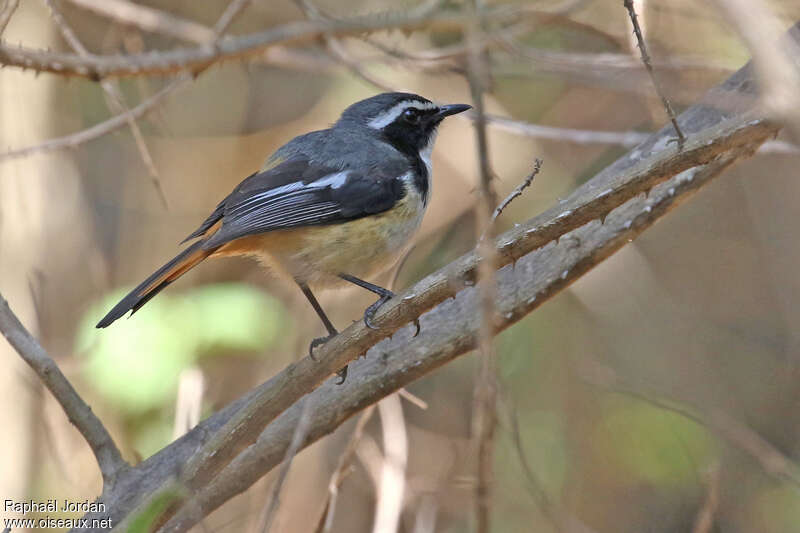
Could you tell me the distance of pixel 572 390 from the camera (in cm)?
574

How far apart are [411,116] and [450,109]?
0.19m

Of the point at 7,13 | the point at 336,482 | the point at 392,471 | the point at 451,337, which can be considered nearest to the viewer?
the point at 7,13

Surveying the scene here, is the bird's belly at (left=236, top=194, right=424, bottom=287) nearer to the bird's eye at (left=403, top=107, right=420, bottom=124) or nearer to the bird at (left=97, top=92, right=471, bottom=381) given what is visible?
the bird at (left=97, top=92, right=471, bottom=381)

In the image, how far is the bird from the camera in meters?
3.36

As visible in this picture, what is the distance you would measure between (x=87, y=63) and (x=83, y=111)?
158 inches

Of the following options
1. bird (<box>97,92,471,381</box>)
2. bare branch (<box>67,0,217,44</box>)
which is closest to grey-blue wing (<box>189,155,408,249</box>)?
bird (<box>97,92,471,381</box>)

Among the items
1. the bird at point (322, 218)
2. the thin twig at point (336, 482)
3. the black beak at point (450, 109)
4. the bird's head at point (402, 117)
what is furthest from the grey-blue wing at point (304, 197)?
the thin twig at point (336, 482)

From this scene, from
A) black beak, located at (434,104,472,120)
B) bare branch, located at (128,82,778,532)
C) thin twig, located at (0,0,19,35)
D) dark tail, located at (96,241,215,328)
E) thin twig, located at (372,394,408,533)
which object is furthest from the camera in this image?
black beak, located at (434,104,472,120)

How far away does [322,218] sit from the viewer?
11.3 feet

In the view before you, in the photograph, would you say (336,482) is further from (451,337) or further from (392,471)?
(392,471)

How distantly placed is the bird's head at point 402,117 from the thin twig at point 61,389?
73.8 inches

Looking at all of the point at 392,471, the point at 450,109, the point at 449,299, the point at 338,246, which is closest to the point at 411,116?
the point at 450,109

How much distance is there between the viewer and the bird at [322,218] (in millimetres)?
3355

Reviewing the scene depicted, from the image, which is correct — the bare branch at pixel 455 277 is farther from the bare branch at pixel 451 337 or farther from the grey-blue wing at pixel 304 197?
the grey-blue wing at pixel 304 197
